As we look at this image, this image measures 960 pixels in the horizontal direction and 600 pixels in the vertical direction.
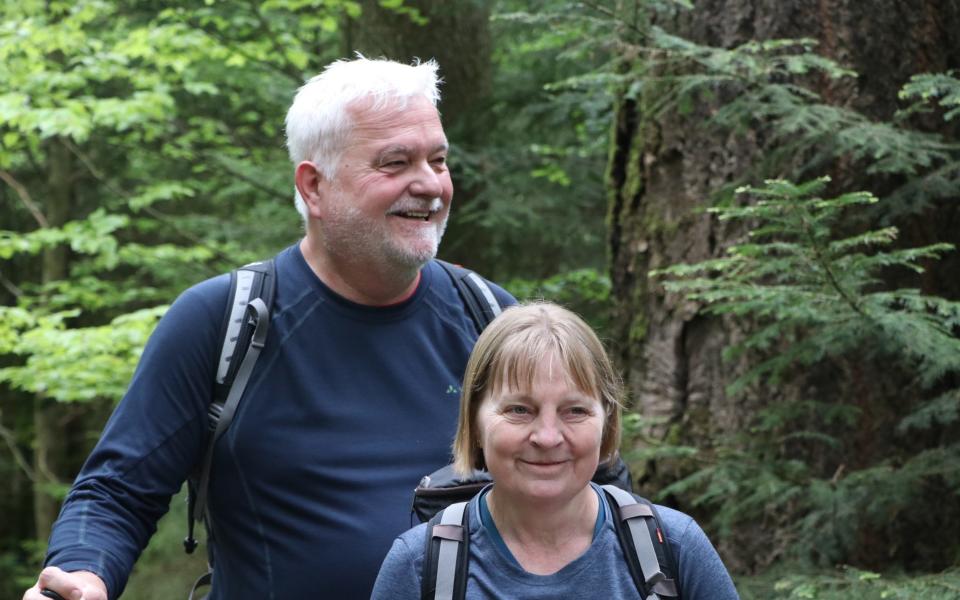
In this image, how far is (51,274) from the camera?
41.8ft

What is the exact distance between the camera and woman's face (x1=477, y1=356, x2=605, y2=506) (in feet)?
6.79

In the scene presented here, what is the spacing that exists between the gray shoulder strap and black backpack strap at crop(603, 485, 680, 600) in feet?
1.04

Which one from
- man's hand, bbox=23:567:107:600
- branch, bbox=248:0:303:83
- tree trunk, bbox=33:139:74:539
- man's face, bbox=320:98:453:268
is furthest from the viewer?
tree trunk, bbox=33:139:74:539

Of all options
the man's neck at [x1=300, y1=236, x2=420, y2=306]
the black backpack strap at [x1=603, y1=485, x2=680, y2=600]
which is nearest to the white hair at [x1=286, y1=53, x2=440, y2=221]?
the man's neck at [x1=300, y1=236, x2=420, y2=306]

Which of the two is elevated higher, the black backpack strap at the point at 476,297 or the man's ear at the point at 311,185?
the man's ear at the point at 311,185

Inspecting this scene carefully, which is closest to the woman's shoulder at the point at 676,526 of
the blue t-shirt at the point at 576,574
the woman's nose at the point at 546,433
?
the blue t-shirt at the point at 576,574

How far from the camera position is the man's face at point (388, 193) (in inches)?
110

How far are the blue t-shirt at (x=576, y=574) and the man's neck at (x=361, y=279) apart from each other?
891 millimetres

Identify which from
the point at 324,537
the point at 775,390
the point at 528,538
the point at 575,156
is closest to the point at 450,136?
the point at 575,156

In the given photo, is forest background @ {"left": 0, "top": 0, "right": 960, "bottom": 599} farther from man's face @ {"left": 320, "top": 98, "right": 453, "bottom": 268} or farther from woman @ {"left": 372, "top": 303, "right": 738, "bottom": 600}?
woman @ {"left": 372, "top": 303, "right": 738, "bottom": 600}

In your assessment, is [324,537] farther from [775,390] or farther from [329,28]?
[329,28]

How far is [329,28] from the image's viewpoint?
894 centimetres

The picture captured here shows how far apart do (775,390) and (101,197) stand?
1134 cm

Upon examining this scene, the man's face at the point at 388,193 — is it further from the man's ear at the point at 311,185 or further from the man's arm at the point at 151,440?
the man's arm at the point at 151,440
